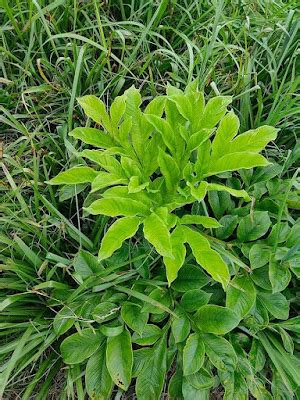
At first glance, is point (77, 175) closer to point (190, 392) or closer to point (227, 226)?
point (227, 226)

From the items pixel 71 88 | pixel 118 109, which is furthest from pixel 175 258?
pixel 71 88

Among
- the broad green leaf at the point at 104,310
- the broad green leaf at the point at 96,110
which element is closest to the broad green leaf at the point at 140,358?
the broad green leaf at the point at 104,310

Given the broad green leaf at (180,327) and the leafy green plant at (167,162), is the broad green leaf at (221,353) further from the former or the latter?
the leafy green plant at (167,162)

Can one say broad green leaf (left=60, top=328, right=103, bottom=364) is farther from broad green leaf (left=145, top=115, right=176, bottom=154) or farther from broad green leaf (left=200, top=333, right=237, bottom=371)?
broad green leaf (left=145, top=115, right=176, bottom=154)

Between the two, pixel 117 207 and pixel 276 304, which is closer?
pixel 117 207

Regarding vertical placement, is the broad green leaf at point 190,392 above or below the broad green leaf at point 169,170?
below

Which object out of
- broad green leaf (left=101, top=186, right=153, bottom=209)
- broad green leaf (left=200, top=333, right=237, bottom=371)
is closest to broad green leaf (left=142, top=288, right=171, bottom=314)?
broad green leaf (left=200, top=333, right=237, bottom=371)

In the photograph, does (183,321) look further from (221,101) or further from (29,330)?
(221,101)
